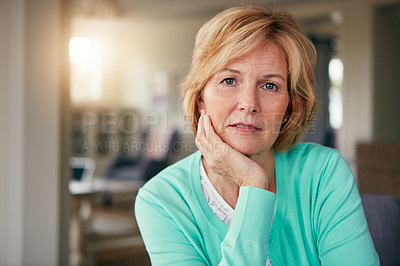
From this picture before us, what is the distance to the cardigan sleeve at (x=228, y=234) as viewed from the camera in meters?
0.97

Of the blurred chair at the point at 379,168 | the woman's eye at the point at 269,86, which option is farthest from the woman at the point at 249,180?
the blurred chair at the point at 379,168

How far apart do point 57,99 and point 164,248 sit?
60.6 inches

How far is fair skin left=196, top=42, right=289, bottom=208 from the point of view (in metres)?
1.07

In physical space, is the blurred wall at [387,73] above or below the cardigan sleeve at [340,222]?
above

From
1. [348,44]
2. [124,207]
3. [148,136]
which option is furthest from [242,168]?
[148,136]

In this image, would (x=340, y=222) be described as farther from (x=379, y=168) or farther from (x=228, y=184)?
(x=379, y=168)

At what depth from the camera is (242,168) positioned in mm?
1071

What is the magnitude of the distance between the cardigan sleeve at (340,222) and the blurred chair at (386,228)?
16 centimetres

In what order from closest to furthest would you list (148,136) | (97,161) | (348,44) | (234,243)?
(234,243) < (348,44) < (148,136) < (97,161)

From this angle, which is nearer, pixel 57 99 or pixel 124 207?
pixel 57 99

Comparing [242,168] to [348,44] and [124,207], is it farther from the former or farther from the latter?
[124,207]

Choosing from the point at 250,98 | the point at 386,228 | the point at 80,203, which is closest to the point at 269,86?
the point at 250,98

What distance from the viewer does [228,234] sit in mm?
998

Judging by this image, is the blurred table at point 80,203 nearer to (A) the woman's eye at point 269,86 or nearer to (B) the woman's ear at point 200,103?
(B) the woman's ear at point 200,103
